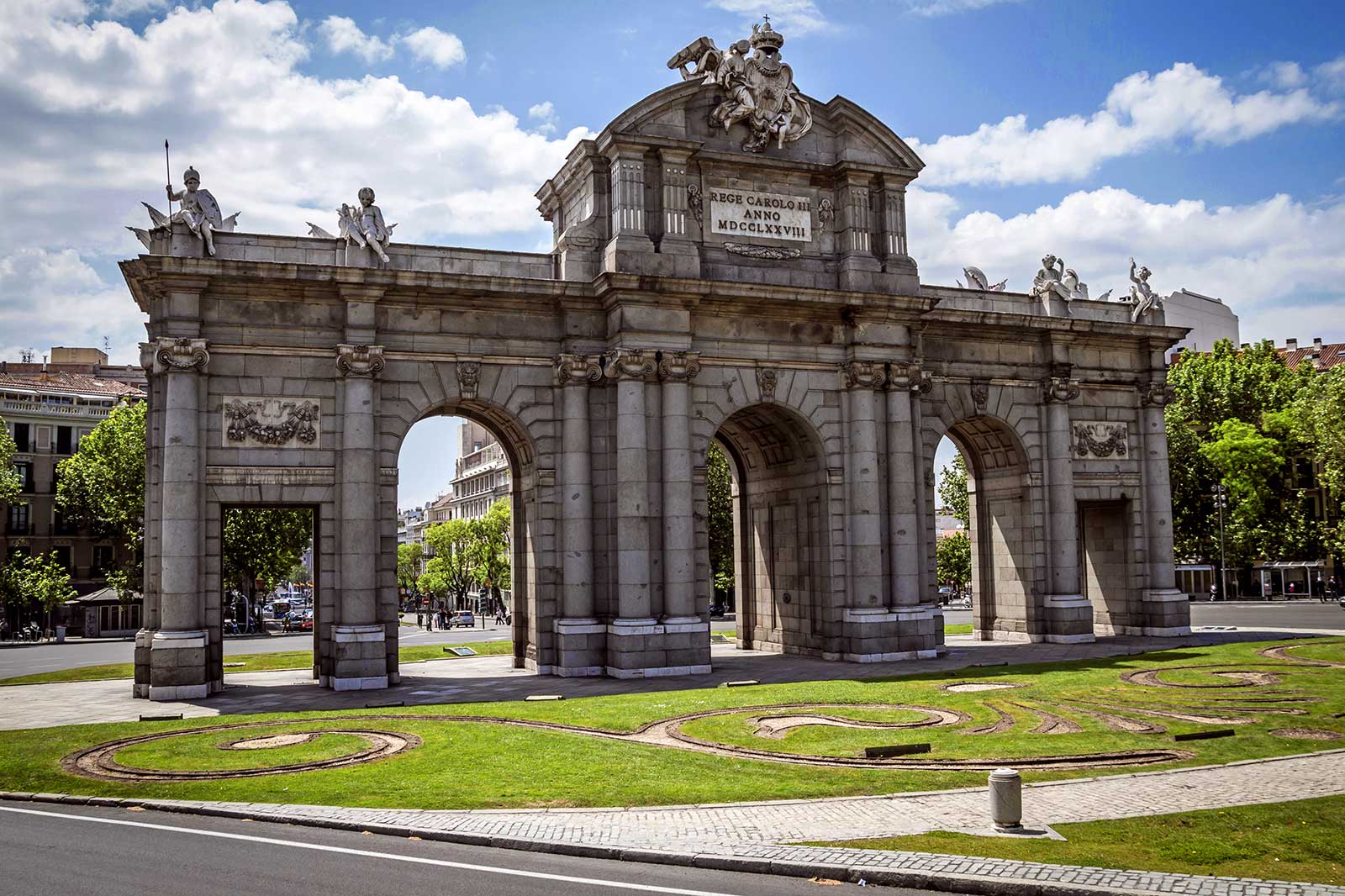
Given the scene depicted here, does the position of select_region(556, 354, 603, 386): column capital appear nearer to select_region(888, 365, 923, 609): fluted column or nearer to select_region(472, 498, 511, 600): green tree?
select_region(888, 365, 923, 609): fluted column

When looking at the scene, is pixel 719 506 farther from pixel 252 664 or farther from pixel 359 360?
pixel 359 360

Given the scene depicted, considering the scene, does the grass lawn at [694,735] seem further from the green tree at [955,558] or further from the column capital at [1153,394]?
the green tree at [955,558]

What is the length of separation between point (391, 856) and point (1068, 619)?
1252 inches

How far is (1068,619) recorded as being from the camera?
40094 millimetres

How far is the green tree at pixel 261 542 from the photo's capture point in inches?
2739

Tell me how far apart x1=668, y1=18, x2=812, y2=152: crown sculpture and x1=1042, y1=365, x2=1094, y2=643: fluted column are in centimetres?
1419

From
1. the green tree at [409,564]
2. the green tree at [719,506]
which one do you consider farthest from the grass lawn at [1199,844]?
the green tree at [409,564]

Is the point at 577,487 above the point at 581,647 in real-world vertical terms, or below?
above

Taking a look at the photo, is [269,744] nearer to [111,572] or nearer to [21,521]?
[111,572]

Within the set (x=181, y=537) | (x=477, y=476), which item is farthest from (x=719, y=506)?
(x=477, y=476)

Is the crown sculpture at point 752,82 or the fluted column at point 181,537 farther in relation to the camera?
the crown sculpture at point 752,82

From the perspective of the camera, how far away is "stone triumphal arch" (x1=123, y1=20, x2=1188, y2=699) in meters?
31.2

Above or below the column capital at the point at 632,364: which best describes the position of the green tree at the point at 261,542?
below

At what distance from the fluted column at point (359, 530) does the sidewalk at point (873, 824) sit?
13.5 metres
